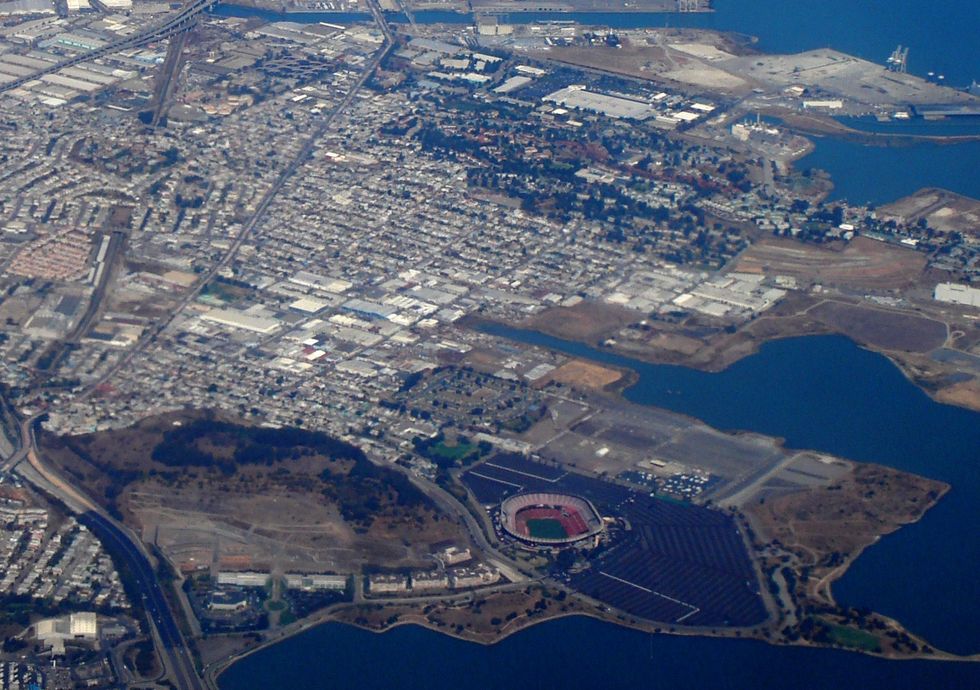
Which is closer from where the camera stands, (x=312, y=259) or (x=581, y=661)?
(x=581, y=661)

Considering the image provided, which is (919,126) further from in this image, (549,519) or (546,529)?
(546,529)

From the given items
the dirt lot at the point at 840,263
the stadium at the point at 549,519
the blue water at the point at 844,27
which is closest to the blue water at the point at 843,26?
the blue water at the point at 844,27

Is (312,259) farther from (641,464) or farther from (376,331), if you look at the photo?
(641,464)

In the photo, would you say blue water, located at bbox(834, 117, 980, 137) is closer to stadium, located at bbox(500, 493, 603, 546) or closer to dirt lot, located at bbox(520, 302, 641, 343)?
dirt lot, located at bbox(520, 302, 641, 343)

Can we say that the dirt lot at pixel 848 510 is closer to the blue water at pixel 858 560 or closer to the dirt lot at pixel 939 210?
the blue water at pixel 858 560

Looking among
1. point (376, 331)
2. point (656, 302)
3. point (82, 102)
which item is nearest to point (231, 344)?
point (376, 331)

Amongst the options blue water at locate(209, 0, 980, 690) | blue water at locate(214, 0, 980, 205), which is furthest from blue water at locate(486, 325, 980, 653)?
blue water at locate(214, 0, 980, 205)
